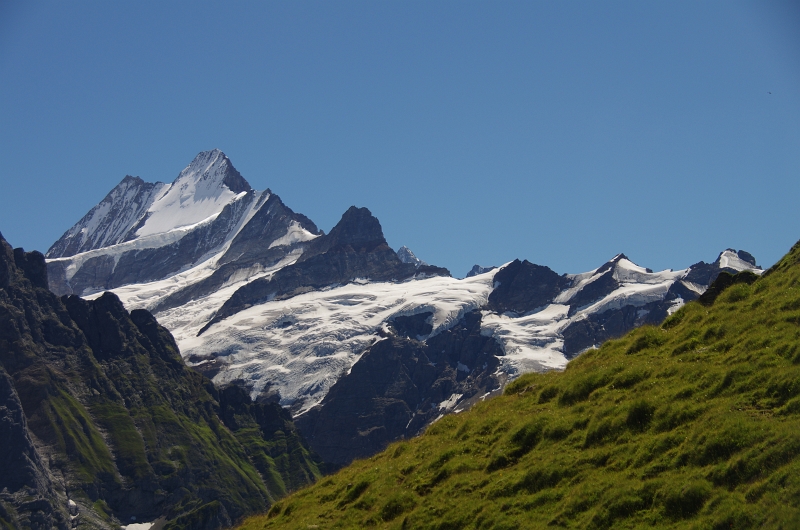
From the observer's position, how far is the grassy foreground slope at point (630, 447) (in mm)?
23344

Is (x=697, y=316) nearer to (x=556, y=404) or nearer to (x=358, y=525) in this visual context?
(x=556, y=404)

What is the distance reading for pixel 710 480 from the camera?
23.6 m

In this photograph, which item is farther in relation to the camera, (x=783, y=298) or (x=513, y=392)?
(x=513, y=392)

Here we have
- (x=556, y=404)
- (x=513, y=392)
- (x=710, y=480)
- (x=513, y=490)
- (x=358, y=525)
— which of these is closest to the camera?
(x=710, y=480)

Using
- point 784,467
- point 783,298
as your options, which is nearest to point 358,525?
point 784,467

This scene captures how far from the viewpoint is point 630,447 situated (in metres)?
27.1

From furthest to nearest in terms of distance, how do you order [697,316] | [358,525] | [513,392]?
[513,392], [697,316], [358,525]

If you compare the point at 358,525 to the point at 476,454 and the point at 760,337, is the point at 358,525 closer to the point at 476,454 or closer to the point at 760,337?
the point at 476,454

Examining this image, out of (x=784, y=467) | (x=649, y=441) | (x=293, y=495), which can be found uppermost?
(x=293, y=495)

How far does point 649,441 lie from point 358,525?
11.3 metres

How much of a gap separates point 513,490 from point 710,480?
716 cm

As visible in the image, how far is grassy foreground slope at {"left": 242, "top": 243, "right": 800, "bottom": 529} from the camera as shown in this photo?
23.3 m

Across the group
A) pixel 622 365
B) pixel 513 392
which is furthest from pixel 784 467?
pixel 513 392

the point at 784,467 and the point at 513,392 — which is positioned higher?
the point at 513,392
